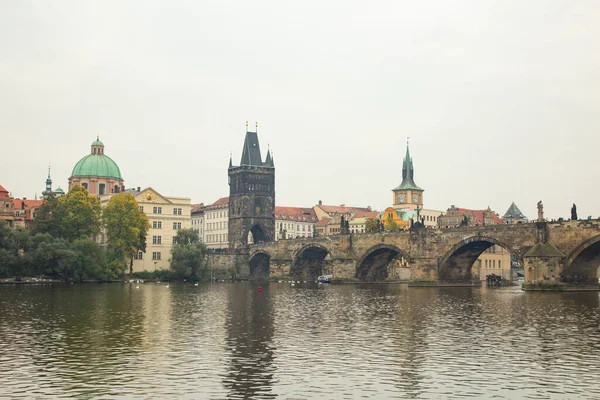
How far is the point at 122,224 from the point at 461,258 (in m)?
49.0

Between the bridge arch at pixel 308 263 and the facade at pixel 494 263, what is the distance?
3069 centimetres

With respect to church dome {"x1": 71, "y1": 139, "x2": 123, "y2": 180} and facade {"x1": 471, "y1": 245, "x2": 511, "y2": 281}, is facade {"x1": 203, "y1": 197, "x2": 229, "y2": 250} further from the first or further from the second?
facade {"x1": 471, "y1": 245, "x2": 511, "y2": 281}

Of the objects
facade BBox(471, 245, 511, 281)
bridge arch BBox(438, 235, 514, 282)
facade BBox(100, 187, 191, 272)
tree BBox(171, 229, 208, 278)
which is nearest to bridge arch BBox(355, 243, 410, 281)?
bridge arch BBox(438, 235, 514, 282)

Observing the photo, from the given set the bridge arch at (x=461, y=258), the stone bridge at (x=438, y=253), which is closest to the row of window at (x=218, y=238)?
the stone bridge at (x=438, y=253)

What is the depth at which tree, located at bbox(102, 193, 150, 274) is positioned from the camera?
116250 mm

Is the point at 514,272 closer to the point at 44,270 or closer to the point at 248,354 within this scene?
the point at 44,270

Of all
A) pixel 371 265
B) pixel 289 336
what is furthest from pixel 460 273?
pixel 289 336

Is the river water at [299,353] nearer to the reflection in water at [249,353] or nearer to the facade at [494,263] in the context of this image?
the reflection in water at [249,353]

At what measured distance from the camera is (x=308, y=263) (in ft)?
462

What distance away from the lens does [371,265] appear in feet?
394

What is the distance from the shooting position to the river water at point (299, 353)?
949 inches

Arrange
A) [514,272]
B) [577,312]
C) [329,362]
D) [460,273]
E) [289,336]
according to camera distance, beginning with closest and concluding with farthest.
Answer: [329,362] → [289,336] → [577,312] → [460,273] → [514,272]

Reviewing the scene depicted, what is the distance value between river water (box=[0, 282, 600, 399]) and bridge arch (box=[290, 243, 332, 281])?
8192cm

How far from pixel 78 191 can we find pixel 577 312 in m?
80.9
